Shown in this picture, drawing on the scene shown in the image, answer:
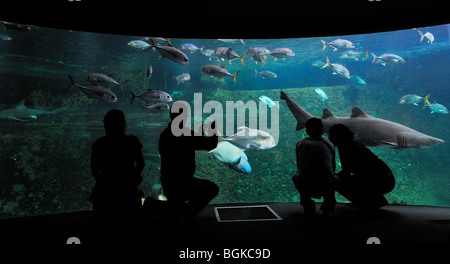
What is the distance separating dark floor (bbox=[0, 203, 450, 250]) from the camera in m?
2.35

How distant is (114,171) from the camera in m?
2.66

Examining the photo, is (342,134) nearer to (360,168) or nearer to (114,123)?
(360,168)

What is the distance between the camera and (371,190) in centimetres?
343

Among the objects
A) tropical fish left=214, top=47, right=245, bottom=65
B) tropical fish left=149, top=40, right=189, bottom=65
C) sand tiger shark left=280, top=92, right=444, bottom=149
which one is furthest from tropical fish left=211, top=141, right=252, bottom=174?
tropical fish left=214, top=47, right=245, bottom=65

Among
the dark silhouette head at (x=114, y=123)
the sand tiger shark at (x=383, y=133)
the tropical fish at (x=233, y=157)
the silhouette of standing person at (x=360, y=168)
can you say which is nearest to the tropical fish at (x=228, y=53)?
the tropical fish at (x=233, y=157)

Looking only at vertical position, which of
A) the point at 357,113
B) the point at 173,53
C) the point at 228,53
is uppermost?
the point at 228,53

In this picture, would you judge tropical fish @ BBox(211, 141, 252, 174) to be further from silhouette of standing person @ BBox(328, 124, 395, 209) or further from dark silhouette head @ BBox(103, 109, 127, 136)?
dark silhouette head @ BBox(103, 109, 127, 136)

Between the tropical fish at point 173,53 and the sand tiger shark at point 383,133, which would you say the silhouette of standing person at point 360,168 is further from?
the tropical fish at point 173,53

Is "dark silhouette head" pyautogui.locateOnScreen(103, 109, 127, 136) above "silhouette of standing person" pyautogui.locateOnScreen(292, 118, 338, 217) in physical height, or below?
above

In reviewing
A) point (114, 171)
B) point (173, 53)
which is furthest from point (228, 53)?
point (114, 171)

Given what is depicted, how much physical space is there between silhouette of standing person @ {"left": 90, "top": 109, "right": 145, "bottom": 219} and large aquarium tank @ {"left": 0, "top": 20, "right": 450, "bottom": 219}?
259cm

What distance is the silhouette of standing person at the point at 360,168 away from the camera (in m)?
3.35

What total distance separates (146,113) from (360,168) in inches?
432
